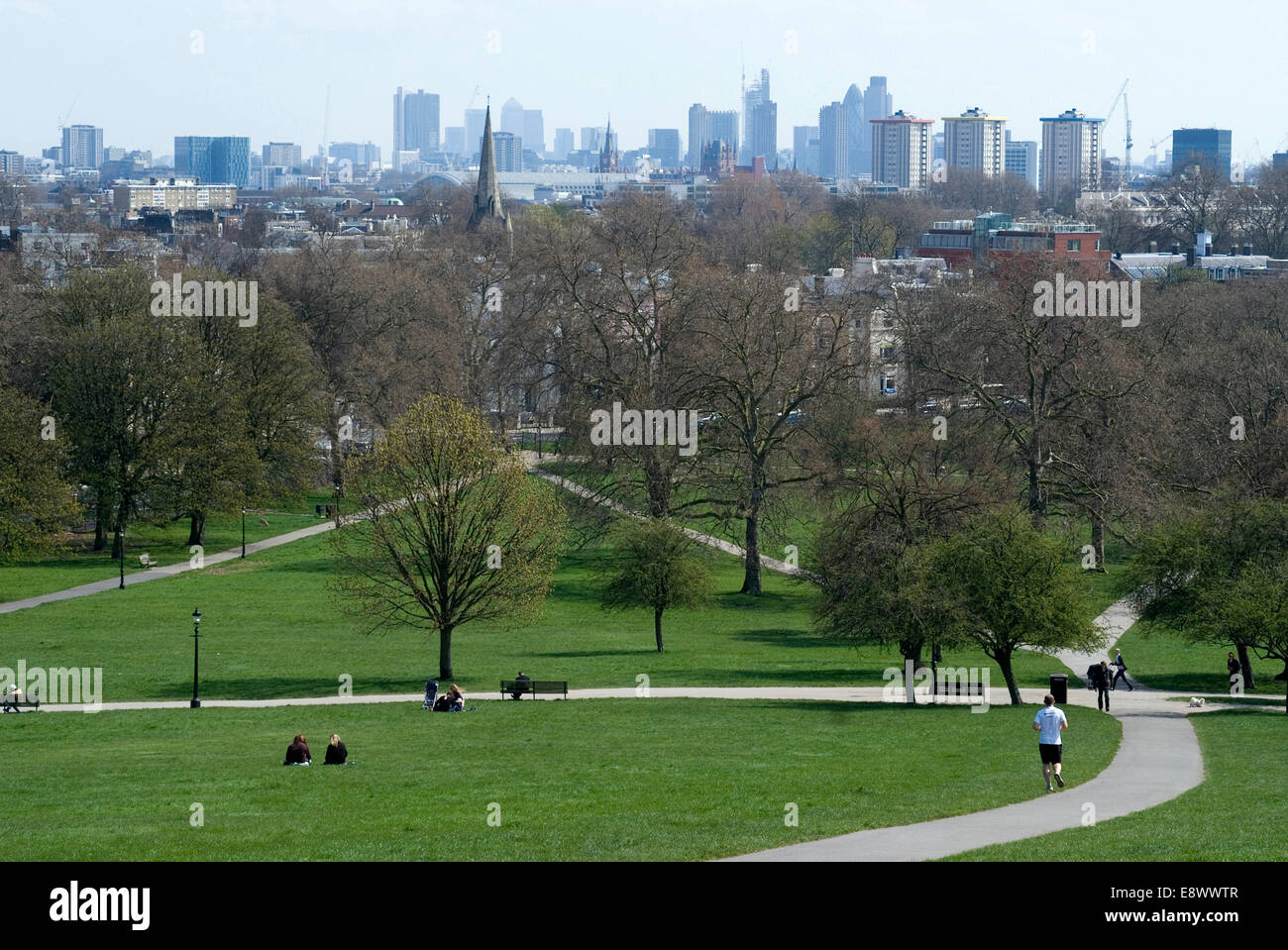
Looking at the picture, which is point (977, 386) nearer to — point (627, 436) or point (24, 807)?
point (627, 436)

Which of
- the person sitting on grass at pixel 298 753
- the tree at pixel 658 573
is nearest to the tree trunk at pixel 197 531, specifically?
the tree at pixel 658 573

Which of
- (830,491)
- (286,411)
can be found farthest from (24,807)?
(286,411)

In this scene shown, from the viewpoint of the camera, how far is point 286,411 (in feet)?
216

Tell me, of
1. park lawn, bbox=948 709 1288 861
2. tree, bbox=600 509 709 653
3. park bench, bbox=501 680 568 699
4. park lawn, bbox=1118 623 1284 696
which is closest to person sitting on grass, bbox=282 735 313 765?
park bench, bbox=501 680 568 699

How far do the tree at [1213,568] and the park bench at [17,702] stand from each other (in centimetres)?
2337

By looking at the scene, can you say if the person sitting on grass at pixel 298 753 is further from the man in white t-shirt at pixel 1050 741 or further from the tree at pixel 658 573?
the tree at pixel 658 573

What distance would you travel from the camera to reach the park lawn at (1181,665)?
3788 centimetres

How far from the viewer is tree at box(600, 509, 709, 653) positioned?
43.3 metres

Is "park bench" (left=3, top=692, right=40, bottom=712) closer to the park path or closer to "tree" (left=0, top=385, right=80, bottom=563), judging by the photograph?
the park path

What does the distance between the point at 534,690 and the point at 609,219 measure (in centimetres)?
8239

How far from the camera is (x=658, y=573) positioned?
43.3 m

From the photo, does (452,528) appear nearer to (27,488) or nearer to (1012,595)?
(1012,595)

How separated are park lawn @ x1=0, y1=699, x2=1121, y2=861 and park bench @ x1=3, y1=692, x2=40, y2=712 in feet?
4.15

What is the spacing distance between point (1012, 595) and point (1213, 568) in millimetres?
6875
